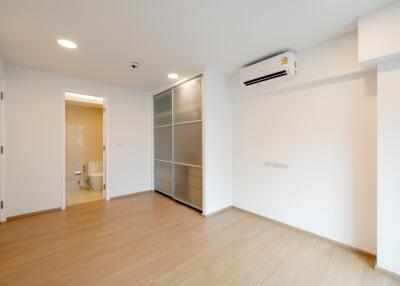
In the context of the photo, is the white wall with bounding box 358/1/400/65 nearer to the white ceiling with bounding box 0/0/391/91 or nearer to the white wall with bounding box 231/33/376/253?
the white ceiling with bounding box 0/0/391/91

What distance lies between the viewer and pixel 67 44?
90.1 inches

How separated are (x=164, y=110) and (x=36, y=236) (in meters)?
2.97

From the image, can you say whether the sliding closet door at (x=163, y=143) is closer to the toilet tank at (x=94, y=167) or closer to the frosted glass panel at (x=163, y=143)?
the frosted glass panel at (x=163, y=143)

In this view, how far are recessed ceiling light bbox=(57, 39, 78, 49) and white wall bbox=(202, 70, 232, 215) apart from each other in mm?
1841

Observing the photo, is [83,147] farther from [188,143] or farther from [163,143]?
[188,143]

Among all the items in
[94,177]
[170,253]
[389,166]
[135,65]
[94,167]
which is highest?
[135,65]

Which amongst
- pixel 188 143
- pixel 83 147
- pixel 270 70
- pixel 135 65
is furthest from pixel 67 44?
pixel 83 147

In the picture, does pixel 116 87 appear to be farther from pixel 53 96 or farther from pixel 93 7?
pixel 93 7

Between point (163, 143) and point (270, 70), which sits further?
point (163, 143)

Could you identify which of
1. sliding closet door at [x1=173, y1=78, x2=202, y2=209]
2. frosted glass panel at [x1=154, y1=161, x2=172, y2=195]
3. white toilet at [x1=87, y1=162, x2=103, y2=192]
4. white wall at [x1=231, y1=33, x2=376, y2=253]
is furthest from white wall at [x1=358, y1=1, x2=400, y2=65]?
white toilet at [x1=87, y1=162, x2=103, y2=192]

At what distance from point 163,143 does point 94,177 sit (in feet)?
7.00

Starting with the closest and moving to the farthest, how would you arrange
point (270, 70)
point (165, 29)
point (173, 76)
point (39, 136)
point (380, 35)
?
point (380, 35) → point (165, 29) → point (270, 70) → point (39, 136) → point (173, 76)

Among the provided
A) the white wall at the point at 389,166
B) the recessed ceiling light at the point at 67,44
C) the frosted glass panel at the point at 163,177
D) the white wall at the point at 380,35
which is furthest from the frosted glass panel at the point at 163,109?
the white wall at the point at 389,166

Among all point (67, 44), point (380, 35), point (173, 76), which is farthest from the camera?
point (173, 76)
